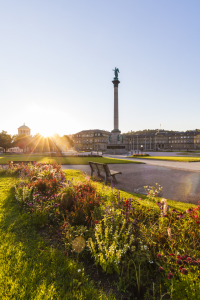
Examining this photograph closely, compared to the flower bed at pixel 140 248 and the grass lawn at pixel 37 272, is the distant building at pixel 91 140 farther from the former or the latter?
the grass lawn at pixel 37 272

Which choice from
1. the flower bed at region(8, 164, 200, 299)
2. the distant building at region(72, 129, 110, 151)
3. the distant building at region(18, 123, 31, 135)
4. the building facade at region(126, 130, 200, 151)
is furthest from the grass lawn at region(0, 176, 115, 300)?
the distant building at region(18, 123, 31, 135)

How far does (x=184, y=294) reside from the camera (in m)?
2.51

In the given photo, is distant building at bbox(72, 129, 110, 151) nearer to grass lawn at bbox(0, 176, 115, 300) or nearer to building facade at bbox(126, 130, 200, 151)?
building facade at bbox(126, 130, 200, 151)

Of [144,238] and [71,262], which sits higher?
[144,238]

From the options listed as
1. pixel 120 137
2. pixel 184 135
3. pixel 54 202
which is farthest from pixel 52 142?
pixel 184 135

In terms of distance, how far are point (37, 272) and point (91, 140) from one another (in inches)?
5081

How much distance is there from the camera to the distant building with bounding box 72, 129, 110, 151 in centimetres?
12750

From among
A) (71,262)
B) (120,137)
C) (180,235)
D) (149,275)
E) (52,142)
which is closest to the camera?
(149,275)

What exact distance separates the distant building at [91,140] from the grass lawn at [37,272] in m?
122

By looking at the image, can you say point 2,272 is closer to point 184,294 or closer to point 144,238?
point 144,238

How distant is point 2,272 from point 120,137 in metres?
48.4

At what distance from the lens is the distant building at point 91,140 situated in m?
128

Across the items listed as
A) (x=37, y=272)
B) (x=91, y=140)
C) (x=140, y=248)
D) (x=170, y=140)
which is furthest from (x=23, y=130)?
(x=140, y=248)

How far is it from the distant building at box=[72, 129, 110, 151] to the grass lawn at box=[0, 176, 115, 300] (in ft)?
400
